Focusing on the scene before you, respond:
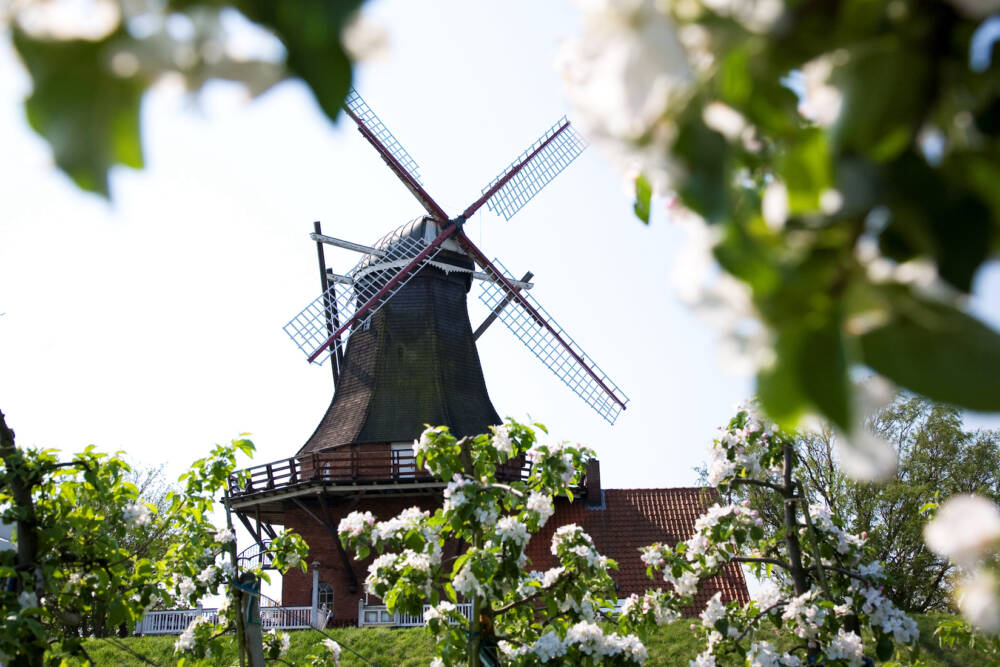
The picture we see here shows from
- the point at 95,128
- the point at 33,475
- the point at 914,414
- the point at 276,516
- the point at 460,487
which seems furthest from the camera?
the point at 914,414

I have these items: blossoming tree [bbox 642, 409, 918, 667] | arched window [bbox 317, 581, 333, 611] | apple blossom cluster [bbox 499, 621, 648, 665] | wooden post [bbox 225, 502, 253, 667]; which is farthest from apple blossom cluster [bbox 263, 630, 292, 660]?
arched window [bbox 317, 581, 333, 611]

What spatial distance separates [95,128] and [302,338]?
1850 cm

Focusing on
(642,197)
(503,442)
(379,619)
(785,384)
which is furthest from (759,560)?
(379,619)

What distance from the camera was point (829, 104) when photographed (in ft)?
1.67

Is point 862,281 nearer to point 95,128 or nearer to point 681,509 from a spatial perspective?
point 95,128

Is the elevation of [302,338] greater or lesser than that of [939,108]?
greater

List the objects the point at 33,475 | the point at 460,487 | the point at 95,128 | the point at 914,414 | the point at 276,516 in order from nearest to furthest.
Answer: the point at 95,128
the point at 33,475
the point at 460,487
the point at 276,516
the point at 914,414

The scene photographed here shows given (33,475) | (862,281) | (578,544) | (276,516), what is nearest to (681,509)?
(276,516)

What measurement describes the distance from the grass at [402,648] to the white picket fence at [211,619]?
2.71 ft

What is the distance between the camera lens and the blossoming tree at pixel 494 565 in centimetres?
524

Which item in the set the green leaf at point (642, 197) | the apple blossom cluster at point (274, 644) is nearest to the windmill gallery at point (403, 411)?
the apple blossom cluster at point (274, 644)

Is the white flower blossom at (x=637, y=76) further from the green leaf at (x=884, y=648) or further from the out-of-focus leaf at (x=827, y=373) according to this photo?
the green leaf at (x=884, y=648)

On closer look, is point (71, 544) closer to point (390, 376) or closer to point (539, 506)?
point (539, 506)

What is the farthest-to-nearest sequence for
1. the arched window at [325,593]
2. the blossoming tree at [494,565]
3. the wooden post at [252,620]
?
the arched window at [325,593]
the wooden post at [252,620]
the blossoming tree at [494,565]
